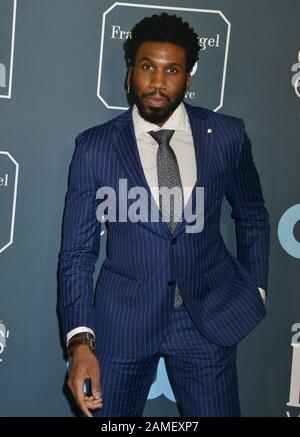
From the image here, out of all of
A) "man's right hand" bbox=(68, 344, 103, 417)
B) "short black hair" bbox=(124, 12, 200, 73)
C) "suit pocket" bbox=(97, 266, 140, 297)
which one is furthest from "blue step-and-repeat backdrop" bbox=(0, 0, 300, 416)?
"man's right hand" bbox=(68, 344, 103, 417)

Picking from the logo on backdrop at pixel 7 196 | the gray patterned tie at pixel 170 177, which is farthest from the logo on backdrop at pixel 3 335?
the gray patterned tie at pixel 170 177

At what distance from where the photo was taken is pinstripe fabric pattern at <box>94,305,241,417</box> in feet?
7.13

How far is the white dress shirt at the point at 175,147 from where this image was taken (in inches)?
86.4

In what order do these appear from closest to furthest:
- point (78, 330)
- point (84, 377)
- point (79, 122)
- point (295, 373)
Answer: point (84, 377), point (78, 330), point (79, 122), point (295, 373)

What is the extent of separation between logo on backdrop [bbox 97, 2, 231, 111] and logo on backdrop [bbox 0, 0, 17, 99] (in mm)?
342

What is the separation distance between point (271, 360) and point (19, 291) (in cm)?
111

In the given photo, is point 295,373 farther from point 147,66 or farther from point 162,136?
point 147,66

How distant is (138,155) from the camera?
2195 millimetres

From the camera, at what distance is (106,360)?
222 cm

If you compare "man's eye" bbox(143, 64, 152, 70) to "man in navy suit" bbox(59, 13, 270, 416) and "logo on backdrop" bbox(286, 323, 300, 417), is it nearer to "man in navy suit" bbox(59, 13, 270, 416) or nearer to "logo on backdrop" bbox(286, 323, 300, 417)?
"man in navy suit" bbox(59, 13, 270, 416)

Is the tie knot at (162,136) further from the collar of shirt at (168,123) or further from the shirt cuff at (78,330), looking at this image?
the shirt cuff at (78,330)

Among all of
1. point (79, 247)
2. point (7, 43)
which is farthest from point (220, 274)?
point (7, 43)

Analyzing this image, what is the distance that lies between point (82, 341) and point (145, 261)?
13.4 inches

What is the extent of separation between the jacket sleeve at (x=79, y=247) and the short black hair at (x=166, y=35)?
401mm
